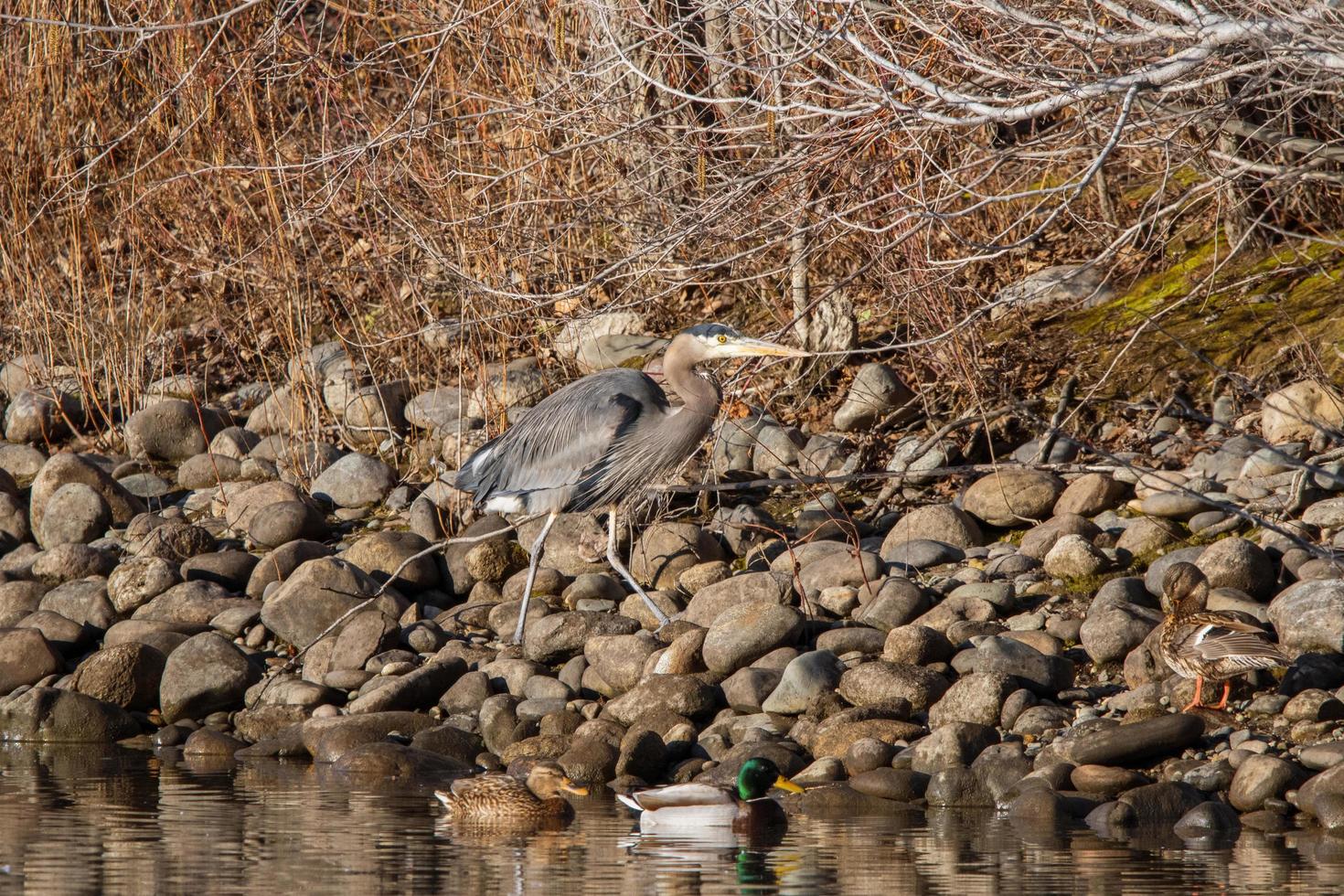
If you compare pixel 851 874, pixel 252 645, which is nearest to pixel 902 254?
pixel 252 645

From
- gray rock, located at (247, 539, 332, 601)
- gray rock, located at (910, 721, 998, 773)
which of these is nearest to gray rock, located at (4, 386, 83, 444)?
gray rock, located at (247, 539, 332, 601)

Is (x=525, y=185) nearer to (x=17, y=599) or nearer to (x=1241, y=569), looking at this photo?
(x=17, y=599)

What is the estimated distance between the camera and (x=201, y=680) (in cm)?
803

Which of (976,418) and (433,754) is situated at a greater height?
(976,418)

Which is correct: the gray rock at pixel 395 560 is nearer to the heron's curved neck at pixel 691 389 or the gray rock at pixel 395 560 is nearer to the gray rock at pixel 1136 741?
the heron's curved neck at pixel 691 389

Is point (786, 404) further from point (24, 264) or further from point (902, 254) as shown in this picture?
point (24, 264)

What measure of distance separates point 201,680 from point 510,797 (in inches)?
102

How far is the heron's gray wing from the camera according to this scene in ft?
28.7

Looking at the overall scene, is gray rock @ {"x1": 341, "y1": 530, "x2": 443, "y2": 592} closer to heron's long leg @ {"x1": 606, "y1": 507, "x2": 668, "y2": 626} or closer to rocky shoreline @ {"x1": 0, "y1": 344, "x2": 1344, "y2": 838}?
rocky shoreline @ {"x1": 0, "y1": 344, "x2": 1344, "y2": 838}

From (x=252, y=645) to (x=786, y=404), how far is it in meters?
3.75

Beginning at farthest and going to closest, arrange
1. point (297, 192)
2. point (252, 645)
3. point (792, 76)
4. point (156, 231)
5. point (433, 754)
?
1. point (156, 231)
2. point (297, 192)
3. point (252, 645)
4. point (792, 76)
5. point (433, 754)

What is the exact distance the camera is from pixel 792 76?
765 centimetres

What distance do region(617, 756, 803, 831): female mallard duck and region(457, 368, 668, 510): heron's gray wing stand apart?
3014 millimetres

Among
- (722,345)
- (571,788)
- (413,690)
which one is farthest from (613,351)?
(571,788)
